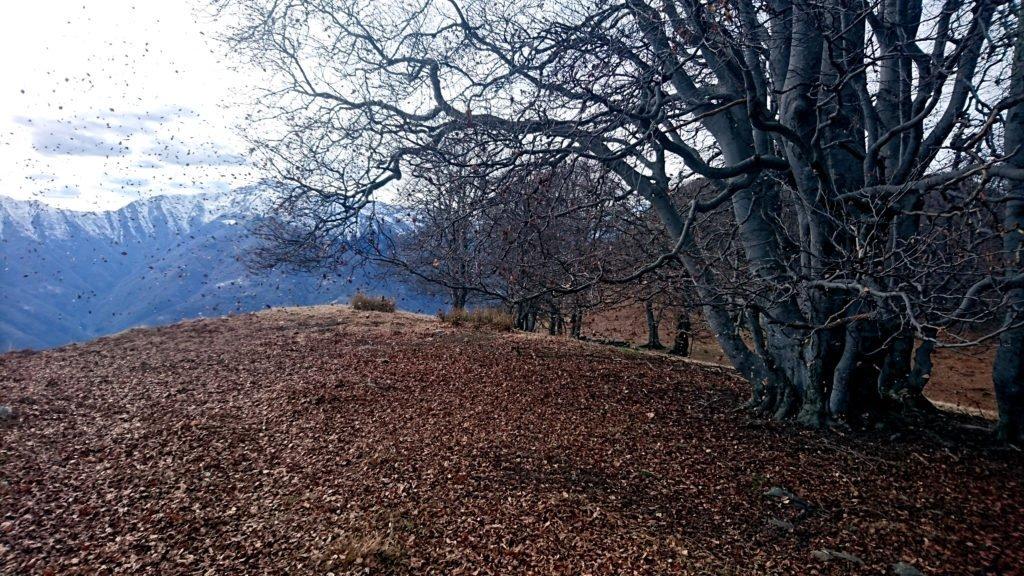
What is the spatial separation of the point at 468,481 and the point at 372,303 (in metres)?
11.2

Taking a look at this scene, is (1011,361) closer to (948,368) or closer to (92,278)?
(948,368)

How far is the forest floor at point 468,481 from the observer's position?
306 cm

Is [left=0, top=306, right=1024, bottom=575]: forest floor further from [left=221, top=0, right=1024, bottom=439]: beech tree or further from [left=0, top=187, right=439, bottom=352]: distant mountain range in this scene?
[left=0, top=187, right=439, bottom=352]: distant mountain range

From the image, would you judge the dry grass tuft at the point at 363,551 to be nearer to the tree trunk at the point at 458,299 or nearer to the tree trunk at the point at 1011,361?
the tree trunk at the point at 1011,361

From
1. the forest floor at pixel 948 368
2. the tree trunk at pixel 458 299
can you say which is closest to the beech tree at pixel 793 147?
the forest floor at pixel 948 368

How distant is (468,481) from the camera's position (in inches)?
152

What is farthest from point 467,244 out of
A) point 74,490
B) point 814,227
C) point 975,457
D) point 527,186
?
point 975,457

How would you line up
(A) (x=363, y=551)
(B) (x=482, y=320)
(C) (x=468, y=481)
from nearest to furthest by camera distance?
(A) (x=363, y=551) → (C) (x=468, y=481) → (B) (x=482, y=320)

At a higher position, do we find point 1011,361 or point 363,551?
point 1011,361

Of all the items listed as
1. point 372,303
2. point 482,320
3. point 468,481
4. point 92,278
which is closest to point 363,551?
point 468,481

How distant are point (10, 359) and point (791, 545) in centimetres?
1071

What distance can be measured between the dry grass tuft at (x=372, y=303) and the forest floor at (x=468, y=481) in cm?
733

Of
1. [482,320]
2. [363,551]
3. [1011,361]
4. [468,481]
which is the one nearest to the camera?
[363,551]

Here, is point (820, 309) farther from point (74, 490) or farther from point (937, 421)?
point (74, 490)
